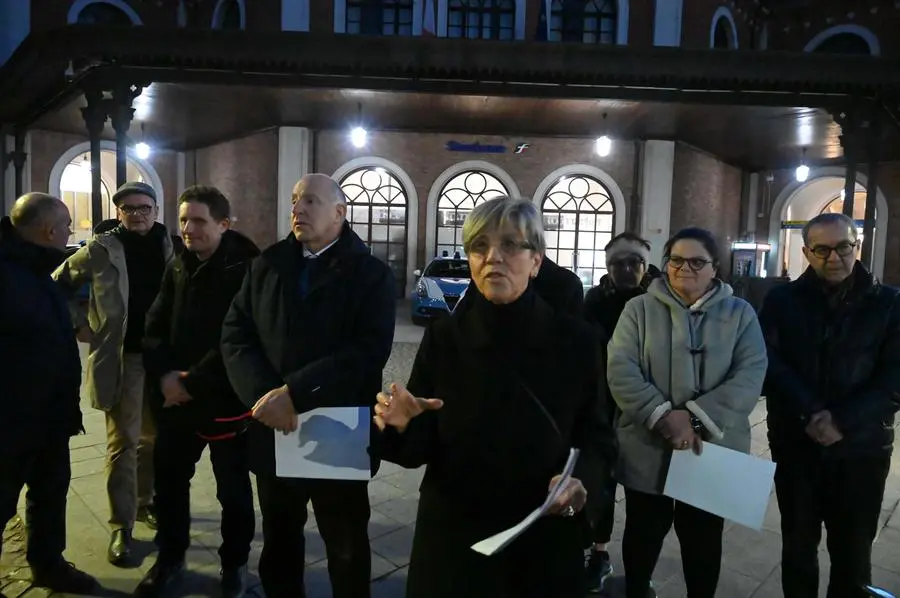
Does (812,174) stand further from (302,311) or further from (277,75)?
(302,311)

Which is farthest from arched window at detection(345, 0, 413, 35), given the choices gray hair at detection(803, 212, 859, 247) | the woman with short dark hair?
the woman with short dark hair

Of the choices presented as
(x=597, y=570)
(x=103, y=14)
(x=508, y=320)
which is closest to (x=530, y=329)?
(x=508, y=320)

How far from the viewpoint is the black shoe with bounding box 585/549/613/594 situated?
2959 mm

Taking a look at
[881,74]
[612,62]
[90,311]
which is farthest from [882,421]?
[881,74]

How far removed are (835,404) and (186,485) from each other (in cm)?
299

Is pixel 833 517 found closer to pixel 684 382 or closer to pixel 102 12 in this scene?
pixel 684 382

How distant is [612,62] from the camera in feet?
28.6

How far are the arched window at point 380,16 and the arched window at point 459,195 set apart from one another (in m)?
4.51

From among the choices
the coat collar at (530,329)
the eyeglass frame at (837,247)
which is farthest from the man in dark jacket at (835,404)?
the coat collar at (530,329)

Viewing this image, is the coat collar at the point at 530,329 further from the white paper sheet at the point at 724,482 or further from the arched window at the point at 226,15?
the arched window at the point at 226,15

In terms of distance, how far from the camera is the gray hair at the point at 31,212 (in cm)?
269

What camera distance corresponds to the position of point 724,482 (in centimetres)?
223

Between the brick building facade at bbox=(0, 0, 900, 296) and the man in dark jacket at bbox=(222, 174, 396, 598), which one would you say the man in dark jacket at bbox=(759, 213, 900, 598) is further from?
the brick building facade at bbox=(0, 0, 900, 296)

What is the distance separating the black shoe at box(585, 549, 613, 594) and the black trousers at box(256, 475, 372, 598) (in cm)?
125
